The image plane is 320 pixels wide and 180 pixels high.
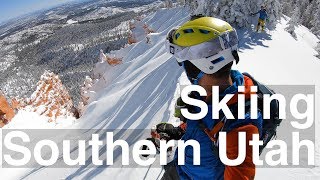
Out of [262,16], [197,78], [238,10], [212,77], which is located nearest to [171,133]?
[197,78]

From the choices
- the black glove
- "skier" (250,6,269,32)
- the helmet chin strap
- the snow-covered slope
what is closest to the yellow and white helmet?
the helmet chin strap

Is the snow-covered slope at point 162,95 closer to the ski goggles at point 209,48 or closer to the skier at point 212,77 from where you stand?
the skier at point 212,77

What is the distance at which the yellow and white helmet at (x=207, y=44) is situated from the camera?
2.38 meters

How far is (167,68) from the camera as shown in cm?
1658

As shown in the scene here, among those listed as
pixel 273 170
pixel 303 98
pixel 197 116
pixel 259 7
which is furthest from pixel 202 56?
pixel 259 7

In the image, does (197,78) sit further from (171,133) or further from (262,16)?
(262,16)

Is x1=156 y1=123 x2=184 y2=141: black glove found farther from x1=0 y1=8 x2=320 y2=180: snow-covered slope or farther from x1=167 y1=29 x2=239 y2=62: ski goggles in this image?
x1=0 y1=8 x2=320 y2=180: snow-covered slope

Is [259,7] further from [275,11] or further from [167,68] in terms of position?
[167,68]

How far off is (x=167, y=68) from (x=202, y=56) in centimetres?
1421

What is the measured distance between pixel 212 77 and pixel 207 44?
270mm

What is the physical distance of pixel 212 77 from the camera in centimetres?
246

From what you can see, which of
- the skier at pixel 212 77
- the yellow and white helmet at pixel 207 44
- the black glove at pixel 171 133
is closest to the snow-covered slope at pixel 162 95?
the black glove at pixel 171 133

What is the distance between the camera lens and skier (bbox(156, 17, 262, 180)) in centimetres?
215

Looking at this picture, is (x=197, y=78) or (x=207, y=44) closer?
(x=207, y=44)
